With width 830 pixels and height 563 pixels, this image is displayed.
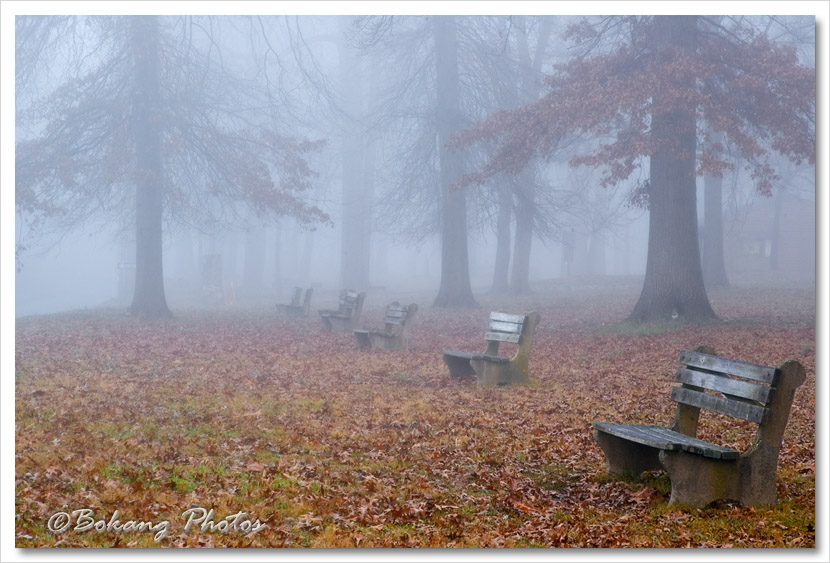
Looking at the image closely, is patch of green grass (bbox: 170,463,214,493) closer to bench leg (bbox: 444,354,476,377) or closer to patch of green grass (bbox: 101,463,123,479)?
patch of green grass (bbox: 101,463,123,479)

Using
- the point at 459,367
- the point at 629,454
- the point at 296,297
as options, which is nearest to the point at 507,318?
the point at 459,367

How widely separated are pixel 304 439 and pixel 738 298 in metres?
12.8

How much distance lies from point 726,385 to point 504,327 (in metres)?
4.30

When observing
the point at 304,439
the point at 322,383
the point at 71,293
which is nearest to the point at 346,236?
the point at 71,293

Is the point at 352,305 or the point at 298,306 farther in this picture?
the point at 298,306

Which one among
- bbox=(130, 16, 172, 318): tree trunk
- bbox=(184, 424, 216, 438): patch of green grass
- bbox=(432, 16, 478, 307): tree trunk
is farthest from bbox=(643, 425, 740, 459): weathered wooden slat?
bbox=(432, 16, 478, 307): tree trunk

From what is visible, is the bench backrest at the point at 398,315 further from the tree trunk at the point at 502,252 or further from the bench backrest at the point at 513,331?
the tree trunk at the point at 502,252

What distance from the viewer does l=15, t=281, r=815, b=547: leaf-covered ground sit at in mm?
4555

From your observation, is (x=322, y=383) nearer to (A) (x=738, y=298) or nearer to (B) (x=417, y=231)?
(A) (x=738, y=298)

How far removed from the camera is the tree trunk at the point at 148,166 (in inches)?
596

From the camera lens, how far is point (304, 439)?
6352mm

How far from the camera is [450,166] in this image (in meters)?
19.8

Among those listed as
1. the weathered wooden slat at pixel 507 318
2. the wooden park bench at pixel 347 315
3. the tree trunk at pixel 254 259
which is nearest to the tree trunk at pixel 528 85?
the wooden park bench at pixel 347 315

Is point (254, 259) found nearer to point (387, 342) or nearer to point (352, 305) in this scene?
point (352, 305)
